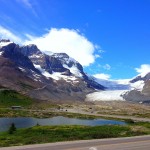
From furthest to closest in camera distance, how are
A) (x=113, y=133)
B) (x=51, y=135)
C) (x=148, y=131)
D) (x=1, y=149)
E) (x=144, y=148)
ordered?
(x=148, y=131) → (x=113, y=133) → (x=51, y=135) → (x=144, y=148) → (x=1, y=149)

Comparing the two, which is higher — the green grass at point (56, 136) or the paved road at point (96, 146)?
the green grass at point (56, 136)

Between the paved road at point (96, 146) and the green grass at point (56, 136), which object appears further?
the green grass at point (56, 136)

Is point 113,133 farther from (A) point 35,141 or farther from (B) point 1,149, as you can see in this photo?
(B) point 1,149

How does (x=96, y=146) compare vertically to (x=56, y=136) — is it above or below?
below

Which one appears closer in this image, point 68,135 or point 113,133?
point 68,135

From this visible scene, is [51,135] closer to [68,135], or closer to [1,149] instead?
[68,135]

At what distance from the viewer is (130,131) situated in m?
71.2

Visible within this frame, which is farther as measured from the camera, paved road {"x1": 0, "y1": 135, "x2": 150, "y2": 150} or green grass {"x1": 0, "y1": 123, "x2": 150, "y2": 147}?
green grass {"x1": 0, "y1": 123, "x2": 150, "y2": 147}

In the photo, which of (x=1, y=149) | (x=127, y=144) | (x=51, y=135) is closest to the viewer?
(x=1, y=149)

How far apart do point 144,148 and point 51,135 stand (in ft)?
57.9

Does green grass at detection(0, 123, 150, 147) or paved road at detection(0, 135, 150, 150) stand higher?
green grass at detection(0, 123, 150, 147)

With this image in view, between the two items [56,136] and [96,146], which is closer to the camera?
[96,146]

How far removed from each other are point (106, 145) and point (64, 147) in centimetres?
656

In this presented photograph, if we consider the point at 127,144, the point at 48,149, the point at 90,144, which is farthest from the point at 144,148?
the point at 48,149
